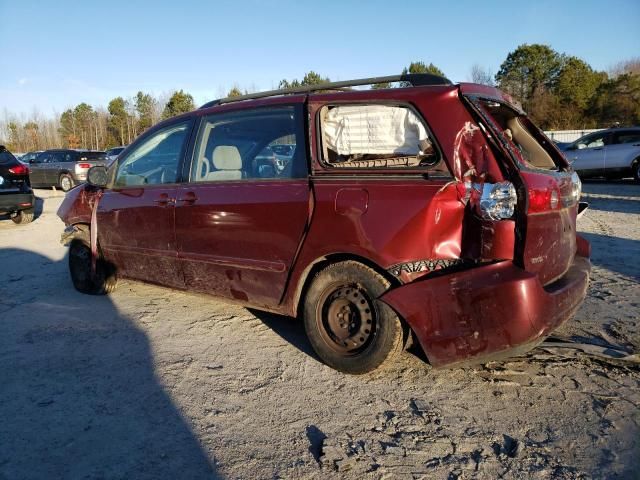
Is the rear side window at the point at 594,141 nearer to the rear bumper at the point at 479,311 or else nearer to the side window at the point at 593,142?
the side window at the point at 593,142

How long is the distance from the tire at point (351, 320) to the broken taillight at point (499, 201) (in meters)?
0.74

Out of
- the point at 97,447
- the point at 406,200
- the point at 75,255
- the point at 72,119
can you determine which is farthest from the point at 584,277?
the point at 72,119

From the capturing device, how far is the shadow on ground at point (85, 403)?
238 centimetres

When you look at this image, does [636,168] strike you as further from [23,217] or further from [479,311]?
[23,217]

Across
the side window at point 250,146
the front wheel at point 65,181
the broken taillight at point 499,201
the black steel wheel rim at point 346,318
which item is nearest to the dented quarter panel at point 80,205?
the side window at point 250,146

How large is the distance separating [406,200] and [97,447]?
85.0 inches

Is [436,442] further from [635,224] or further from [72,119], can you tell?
[72,119]

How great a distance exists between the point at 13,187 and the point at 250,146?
8.46m

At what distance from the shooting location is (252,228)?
3.56 m

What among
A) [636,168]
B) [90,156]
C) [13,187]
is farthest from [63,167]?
[636,168]

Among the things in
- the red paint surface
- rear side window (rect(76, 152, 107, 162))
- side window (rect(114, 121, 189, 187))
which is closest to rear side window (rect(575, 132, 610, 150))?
side window (rect(114, 121, 189, 187))

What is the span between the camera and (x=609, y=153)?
1508 cm

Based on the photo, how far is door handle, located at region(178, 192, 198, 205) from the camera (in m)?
3.91

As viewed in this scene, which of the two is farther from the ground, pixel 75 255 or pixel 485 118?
pixel 485 118
